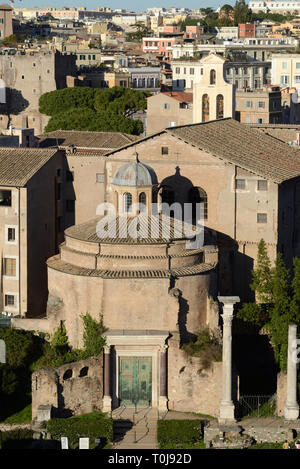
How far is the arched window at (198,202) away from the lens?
53469 millimetres

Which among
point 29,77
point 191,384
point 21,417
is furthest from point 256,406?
point 29,77

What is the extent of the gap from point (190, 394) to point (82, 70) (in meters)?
102

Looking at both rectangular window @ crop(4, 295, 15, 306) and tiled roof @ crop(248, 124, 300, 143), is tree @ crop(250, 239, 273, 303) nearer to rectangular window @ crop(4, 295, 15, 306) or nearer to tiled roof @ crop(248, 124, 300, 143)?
rectangular window @ crop(4, 295, 15, 306)

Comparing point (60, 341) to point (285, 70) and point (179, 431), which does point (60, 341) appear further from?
point (285, 70)

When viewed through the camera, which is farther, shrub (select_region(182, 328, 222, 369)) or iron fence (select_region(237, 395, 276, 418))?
iron fence (select_region(237, 395, 276, 418))

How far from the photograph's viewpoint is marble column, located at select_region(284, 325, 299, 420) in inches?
1689

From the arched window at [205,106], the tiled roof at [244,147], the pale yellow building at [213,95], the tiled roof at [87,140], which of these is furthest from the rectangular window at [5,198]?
the arched window at [205,106]

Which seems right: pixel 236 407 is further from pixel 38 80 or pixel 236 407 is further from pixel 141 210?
pixel 38 80

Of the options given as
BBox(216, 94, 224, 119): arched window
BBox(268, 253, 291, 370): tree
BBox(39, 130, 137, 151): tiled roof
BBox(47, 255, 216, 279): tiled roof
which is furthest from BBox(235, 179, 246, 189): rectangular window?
BBox(216, 94, 224, 119): arched window

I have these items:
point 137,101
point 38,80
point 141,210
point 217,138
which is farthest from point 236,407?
point 38,80

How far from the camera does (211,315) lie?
1790 inches

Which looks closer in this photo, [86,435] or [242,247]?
[86,435]

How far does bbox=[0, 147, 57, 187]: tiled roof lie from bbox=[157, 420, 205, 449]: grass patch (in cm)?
1405
